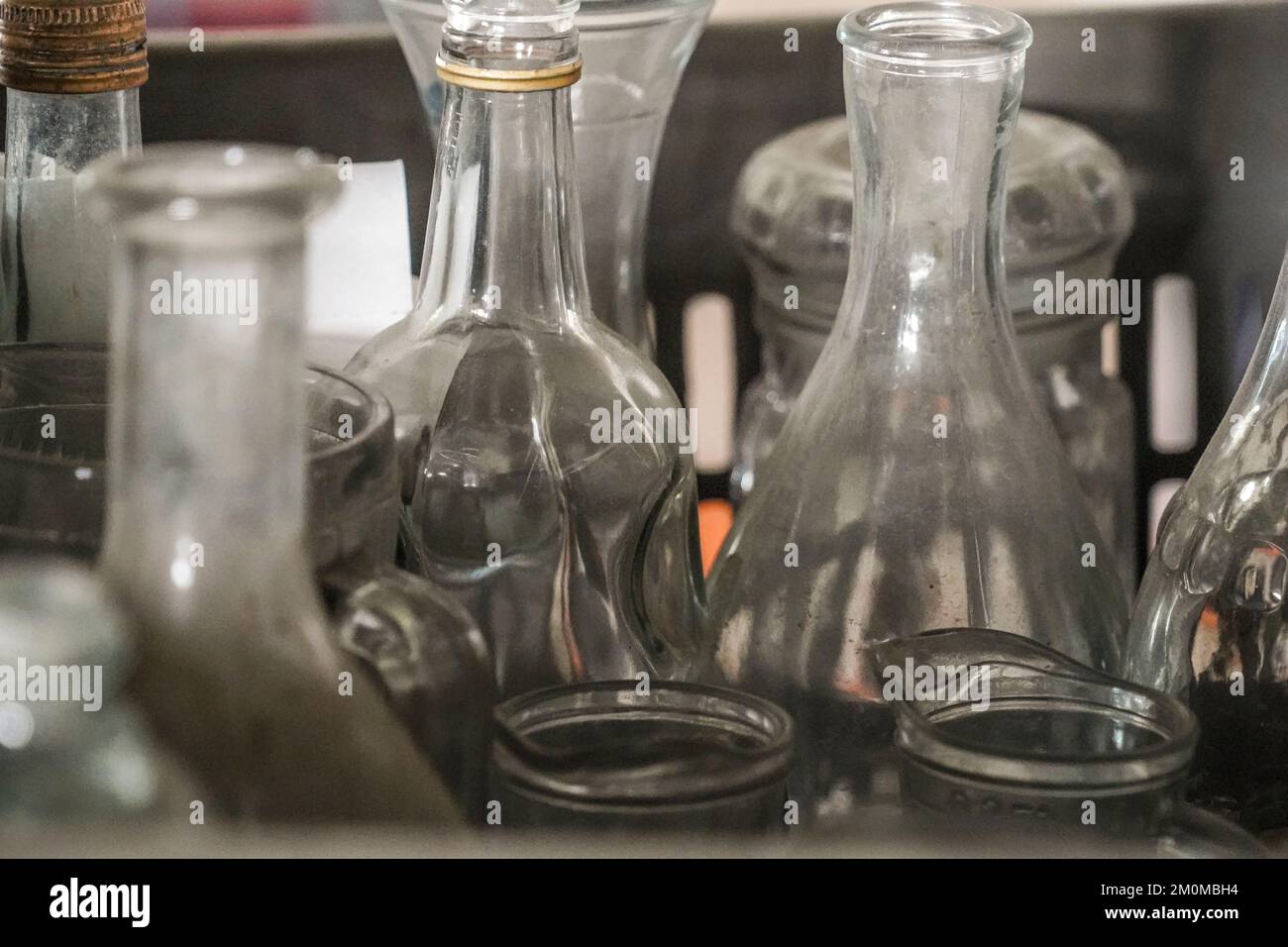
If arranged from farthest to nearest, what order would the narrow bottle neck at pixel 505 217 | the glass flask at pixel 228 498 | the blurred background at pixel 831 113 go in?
the blurred background at pixel 831 113 < the narrow bottle neck at pixel 505 217 < the glass flask at pixel 228 498

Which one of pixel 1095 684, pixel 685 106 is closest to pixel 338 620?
pixel 1095 684

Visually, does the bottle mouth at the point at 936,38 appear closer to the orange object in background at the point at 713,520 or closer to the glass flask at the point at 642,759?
the glass flask at the point at 642,759

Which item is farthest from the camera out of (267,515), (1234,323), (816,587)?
(1234,323)

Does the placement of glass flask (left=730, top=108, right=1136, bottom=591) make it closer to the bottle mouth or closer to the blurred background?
the blurred background

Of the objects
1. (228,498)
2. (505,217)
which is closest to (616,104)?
(505,217)

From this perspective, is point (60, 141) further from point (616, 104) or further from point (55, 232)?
point (616, 104)

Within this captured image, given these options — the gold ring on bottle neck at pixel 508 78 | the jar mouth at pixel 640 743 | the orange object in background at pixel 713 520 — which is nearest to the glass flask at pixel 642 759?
the jar mouth at pixel 640 743

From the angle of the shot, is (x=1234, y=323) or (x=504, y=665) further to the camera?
(x=1234, y=323)

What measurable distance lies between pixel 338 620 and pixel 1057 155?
0.32 m

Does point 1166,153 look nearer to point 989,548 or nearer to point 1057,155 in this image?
point 1057,155

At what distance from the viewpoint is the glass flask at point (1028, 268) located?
1.59 ft

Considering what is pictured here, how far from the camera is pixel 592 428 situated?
0.33 meters

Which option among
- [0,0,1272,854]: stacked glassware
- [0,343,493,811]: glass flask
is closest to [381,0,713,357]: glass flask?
[0,0,1272,854]: stacked glassware

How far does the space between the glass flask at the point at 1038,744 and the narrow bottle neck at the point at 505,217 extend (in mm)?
94
